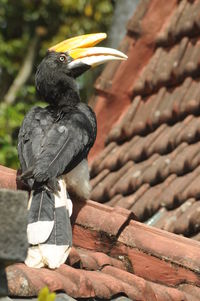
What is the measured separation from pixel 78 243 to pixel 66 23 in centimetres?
1096

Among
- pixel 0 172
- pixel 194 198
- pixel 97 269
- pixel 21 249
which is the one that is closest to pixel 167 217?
pixel 194 198

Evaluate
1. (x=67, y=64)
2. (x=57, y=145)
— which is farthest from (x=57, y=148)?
(x=67, y=64)

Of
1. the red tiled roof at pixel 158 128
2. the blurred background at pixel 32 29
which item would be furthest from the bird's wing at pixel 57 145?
the blurred background at pixel 32 29

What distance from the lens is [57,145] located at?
5027 mm

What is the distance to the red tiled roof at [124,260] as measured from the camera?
12.8 feet

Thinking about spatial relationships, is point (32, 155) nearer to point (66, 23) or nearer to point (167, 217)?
point (167, 217)

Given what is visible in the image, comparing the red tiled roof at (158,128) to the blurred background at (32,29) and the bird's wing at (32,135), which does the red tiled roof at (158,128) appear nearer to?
the bird's wing at (32,135)

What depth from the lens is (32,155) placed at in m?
4.99

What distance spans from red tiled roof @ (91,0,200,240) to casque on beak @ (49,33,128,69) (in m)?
0.81

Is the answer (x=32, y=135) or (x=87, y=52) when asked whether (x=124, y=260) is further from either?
(x=87, y=52)

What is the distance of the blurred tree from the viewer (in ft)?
47.3

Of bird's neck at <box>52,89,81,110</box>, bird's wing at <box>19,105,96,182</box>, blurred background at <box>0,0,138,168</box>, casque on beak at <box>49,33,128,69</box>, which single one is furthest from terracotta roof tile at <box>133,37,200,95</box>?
blurred background at <box>0,0,138,168</box>

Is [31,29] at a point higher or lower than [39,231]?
lower

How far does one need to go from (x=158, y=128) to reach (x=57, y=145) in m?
Result: 2.03
